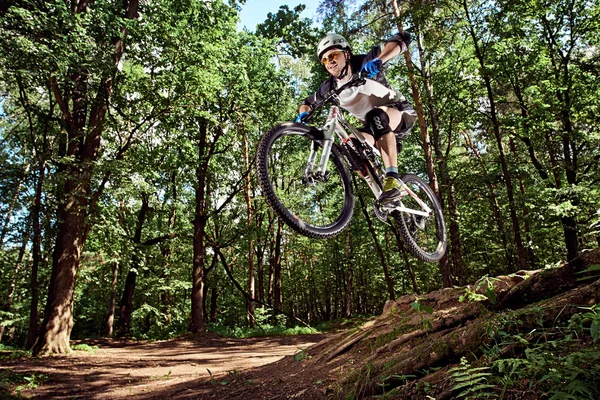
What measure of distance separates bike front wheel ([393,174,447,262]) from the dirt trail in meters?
3.11

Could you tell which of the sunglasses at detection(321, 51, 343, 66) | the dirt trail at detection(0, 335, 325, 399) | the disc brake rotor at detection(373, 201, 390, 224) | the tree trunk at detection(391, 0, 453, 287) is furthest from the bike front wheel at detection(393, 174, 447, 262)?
the tree trunk at detection(391, 0, 453, 287)

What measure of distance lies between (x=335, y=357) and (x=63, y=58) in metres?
8.05

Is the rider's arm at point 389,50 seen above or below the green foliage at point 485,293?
above

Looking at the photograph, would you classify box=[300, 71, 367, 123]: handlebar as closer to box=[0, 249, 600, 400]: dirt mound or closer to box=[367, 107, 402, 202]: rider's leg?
box=[367, 107, 402, 202]: rider's leg

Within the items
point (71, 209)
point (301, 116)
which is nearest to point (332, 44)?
point (301, 116)

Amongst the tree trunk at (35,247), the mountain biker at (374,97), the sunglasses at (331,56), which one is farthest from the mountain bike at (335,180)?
the tree trunk at (35,247)

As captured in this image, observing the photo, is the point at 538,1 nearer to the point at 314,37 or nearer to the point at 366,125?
the point at 314,37

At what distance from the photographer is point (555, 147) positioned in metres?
13.9

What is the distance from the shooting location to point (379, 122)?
12.8 feet

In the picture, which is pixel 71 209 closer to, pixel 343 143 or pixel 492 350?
pixel 343 143

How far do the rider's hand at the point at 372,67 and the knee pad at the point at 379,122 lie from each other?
2.41 ft

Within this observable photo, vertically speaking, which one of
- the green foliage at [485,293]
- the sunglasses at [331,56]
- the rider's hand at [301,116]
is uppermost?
the sunglasses at [331,56]

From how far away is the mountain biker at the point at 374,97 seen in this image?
129 inches

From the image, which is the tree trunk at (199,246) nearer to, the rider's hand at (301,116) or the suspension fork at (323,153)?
the rider's hand at (301,116)
